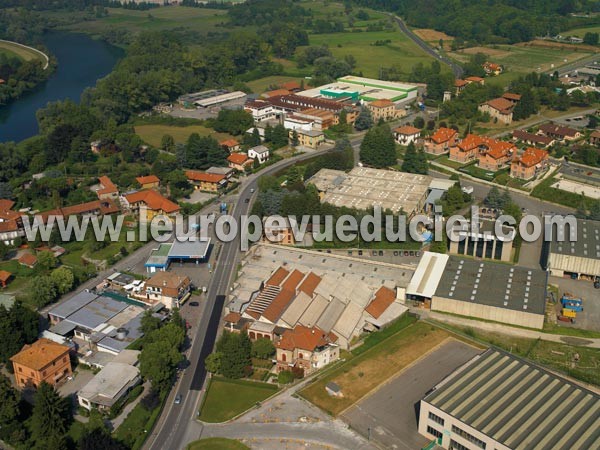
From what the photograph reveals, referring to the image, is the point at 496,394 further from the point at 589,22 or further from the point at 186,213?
the point at 589,22

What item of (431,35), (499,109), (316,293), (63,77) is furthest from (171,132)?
(431,35)

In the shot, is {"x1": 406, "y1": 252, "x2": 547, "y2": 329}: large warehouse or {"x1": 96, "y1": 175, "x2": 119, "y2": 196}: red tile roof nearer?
{"x1": 406, "y1": 252, "x2": 547, "y2": 329}: large warehouse

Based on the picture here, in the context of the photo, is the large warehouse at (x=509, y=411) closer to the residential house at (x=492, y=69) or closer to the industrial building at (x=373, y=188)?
the industrial building at (x=373, y=188)

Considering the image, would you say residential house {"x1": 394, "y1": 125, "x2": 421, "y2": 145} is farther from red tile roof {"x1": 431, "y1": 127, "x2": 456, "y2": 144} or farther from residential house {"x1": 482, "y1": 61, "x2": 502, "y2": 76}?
residential house {"x1": 482, "y1": 61, "x2": 502, "y2": 76}

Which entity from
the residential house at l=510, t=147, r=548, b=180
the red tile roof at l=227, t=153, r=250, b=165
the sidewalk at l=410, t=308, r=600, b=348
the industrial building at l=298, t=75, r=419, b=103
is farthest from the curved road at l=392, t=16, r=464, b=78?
the sidewalk at l=410, t=308, r=600, b=348

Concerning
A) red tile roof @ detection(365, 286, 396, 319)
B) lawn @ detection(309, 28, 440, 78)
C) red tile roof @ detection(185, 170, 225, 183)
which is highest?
lawn @ detection(309, 28, 440, 78)

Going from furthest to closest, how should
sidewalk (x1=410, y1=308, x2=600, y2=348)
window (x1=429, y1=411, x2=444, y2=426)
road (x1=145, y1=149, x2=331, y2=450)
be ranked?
1. sidewalk (x1=410, y1=308, x2=600, y2=348)
2. road (x1=145, y1=149, x2=331, y2=450)
3. window (x1=429, y1=411, x2=444, y2=426)
